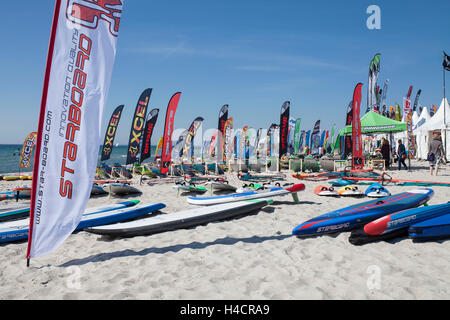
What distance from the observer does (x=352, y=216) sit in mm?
4559

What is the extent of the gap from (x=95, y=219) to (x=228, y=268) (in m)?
3.11

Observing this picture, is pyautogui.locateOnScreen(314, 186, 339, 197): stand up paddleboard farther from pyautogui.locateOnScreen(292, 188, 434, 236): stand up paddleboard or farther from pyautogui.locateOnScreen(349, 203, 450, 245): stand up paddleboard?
pyautogui.locateOnScreen(349, 203, 450, 245): stand up paddleboard

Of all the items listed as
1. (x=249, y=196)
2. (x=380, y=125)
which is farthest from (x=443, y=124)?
(x=249, y=196)

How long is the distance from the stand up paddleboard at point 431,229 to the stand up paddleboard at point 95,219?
4726 mm

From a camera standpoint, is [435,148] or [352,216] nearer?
[352,216]

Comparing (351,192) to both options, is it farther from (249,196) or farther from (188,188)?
(188,188)

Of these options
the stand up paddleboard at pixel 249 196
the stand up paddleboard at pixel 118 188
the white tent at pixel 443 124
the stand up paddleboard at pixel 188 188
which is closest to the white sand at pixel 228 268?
the stand up paddleboard at pixel 249 196

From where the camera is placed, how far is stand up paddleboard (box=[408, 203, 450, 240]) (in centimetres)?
391

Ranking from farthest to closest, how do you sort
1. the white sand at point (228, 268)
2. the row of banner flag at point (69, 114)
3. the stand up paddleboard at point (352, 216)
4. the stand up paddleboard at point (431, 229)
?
the stand up paddleboard at point (352, 216) < the stand up paddleboard at point (431, 229) < the row of banner flag at point (69, 114) < the white sand at point (228, 268)

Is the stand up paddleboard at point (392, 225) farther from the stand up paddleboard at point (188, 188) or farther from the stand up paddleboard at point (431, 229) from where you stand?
the stand up paddleboard at point (188, 188)

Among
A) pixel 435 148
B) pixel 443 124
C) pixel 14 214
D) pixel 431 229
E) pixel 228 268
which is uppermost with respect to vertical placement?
pixel 443 124

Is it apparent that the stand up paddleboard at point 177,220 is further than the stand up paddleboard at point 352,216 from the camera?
Yes

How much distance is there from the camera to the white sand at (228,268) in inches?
109

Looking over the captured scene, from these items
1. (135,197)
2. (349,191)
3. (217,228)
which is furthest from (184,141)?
(217,228)
